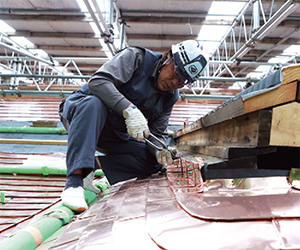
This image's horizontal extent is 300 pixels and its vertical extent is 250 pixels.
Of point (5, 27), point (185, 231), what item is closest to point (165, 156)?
point (185, 231)

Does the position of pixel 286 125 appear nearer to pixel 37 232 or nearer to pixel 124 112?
pixel 124 112

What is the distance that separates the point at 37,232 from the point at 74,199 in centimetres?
46

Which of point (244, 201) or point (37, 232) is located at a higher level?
point (244, 201)

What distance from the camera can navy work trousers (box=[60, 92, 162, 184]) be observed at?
1605mm

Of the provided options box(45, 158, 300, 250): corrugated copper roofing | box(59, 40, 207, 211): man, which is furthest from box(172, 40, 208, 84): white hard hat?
box(45, 158, 300, 250): corrugated copper roofing

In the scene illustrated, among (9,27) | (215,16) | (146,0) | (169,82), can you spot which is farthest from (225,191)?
(9,27)

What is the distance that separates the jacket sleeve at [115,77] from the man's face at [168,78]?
0.25 m

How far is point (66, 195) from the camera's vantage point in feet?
4.95

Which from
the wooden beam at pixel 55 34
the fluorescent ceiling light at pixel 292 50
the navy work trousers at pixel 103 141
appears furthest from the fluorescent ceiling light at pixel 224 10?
the navy work trousers at pixel 103 141

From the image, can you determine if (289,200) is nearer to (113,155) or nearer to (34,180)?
(113,155)

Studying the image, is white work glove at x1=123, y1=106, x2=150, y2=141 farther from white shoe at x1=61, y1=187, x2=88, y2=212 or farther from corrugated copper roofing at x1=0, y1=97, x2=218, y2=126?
corrugated copper roofing at x1=0, y1=97, x2=218, y2=126

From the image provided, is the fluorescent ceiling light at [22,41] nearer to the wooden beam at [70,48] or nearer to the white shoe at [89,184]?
the wooden beam at [70,48]

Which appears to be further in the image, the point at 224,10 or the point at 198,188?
the point at 224,10

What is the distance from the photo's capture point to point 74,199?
150 centimetres
